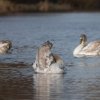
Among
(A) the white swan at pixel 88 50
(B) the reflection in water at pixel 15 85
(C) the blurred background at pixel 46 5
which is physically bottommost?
(B) the reflection in water at pixel 15 85

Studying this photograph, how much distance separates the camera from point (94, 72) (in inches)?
806

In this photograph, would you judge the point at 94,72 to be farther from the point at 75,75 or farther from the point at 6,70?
the point at 6,70

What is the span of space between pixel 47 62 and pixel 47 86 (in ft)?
7.55

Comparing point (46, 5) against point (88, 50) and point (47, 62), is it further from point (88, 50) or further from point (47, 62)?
point (47, 62)

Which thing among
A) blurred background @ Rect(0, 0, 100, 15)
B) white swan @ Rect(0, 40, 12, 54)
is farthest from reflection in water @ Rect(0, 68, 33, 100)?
blurred background @ Rect(0, 0, 100, 15)

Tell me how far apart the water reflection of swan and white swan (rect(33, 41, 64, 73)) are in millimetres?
284

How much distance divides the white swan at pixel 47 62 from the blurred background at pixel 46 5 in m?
52.1

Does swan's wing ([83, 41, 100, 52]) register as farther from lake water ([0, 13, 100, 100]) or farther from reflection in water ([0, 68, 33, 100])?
reflection in water ([0, 68, 33, 100])

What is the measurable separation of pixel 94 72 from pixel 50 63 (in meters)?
1.29

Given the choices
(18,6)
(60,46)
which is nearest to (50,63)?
(60,46)

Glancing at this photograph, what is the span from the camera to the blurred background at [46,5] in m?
75.6

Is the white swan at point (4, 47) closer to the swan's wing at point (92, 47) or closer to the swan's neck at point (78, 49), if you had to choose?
the swan's neck at point (78, 49)

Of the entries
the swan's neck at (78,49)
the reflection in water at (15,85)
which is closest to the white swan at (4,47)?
the swan's neck at (78,49)

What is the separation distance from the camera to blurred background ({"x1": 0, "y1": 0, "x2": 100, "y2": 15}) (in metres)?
75.6
